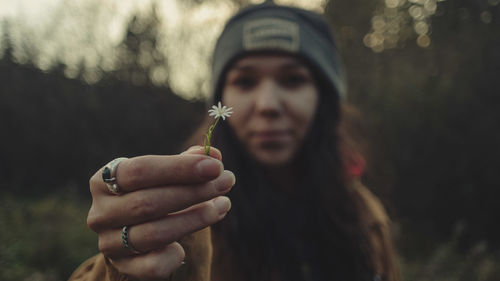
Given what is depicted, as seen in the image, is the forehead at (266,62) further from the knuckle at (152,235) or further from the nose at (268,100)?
the knuckle at (152,235)

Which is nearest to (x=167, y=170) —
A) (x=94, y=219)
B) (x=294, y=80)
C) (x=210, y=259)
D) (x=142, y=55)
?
(x=94, y=219)

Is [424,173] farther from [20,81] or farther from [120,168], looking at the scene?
[20,81]

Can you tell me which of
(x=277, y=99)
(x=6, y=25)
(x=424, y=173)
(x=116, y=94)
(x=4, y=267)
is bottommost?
(x=424, y=173)

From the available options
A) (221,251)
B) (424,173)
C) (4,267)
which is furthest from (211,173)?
(424,173)

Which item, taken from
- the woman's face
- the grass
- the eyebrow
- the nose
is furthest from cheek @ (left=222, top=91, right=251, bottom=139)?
the grass

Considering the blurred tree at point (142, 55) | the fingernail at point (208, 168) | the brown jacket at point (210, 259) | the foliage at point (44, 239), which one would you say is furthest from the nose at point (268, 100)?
the blurred tree at point (142, 55)

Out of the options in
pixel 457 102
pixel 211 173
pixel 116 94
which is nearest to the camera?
pixel 211 173

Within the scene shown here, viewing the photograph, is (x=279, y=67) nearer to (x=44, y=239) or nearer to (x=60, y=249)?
(x=60, y=249)
